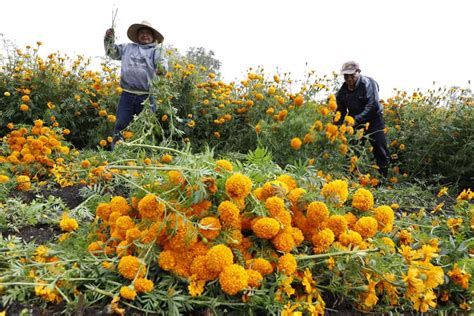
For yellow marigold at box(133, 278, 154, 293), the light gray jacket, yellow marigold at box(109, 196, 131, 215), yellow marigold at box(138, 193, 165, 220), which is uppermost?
the light gray jacket

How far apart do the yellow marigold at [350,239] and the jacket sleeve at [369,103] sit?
3166 millimetres

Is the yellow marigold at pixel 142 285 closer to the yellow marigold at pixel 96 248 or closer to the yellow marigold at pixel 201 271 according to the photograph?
the yellow marigold at pixel 201 271

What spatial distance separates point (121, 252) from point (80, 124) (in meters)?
4.52

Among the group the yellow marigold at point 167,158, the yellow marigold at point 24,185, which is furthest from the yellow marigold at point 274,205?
the yellow marigold at point 24,185

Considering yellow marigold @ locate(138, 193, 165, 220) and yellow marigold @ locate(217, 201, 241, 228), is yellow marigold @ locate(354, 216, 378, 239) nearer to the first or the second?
yellow marigold @ locate(217, 201, 241, 228)

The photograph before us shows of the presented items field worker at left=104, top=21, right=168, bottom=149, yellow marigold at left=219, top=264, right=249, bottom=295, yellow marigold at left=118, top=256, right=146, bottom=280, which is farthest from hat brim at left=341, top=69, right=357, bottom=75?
yellow marigold at left=118, top=256, right=146, bottom=280

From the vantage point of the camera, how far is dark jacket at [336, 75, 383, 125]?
462 centimetres

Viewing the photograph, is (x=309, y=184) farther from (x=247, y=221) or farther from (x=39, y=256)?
(x=39, y=256)

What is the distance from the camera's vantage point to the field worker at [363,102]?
15.0 ft

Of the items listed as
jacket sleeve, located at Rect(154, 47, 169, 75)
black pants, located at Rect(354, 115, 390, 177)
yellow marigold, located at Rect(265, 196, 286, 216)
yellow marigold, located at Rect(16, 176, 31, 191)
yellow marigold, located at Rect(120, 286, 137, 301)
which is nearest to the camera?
yellow marigold, located at Rect(120, 286, 137, 301)

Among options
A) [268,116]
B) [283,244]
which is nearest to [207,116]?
[268,116]

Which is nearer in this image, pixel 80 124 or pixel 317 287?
pixel 317 287

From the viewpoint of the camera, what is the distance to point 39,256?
61.3 inches

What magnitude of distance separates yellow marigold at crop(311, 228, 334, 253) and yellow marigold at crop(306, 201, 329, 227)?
0.04 m
